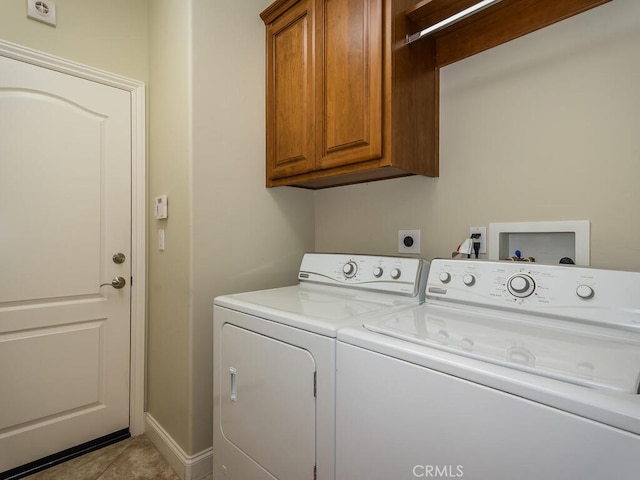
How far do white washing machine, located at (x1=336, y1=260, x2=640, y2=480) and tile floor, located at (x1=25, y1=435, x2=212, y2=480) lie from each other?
125cm

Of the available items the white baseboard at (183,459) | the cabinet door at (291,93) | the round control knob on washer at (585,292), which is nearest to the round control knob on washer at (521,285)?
the round control knob on washer at (585,292)

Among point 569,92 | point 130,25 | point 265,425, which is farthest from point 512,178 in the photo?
point 130,25

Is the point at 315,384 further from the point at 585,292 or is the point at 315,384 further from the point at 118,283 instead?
the point at 118,283

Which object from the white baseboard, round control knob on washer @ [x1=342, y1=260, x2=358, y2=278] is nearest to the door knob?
the white baseboard

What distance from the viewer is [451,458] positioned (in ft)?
2.16

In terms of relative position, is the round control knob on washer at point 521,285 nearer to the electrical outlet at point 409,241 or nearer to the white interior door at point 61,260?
the electrical outlet at point 409,241

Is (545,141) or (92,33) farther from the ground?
(92,33)

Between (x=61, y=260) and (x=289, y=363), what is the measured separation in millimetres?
1469

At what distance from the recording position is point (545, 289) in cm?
95

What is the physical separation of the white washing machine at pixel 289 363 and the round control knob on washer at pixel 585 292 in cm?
50

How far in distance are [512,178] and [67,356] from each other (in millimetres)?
2337

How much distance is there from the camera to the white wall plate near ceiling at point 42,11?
1.59 metres

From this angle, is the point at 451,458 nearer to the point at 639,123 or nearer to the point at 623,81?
the point at 639,123

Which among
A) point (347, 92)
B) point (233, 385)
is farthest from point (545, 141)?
point (233, 385)
